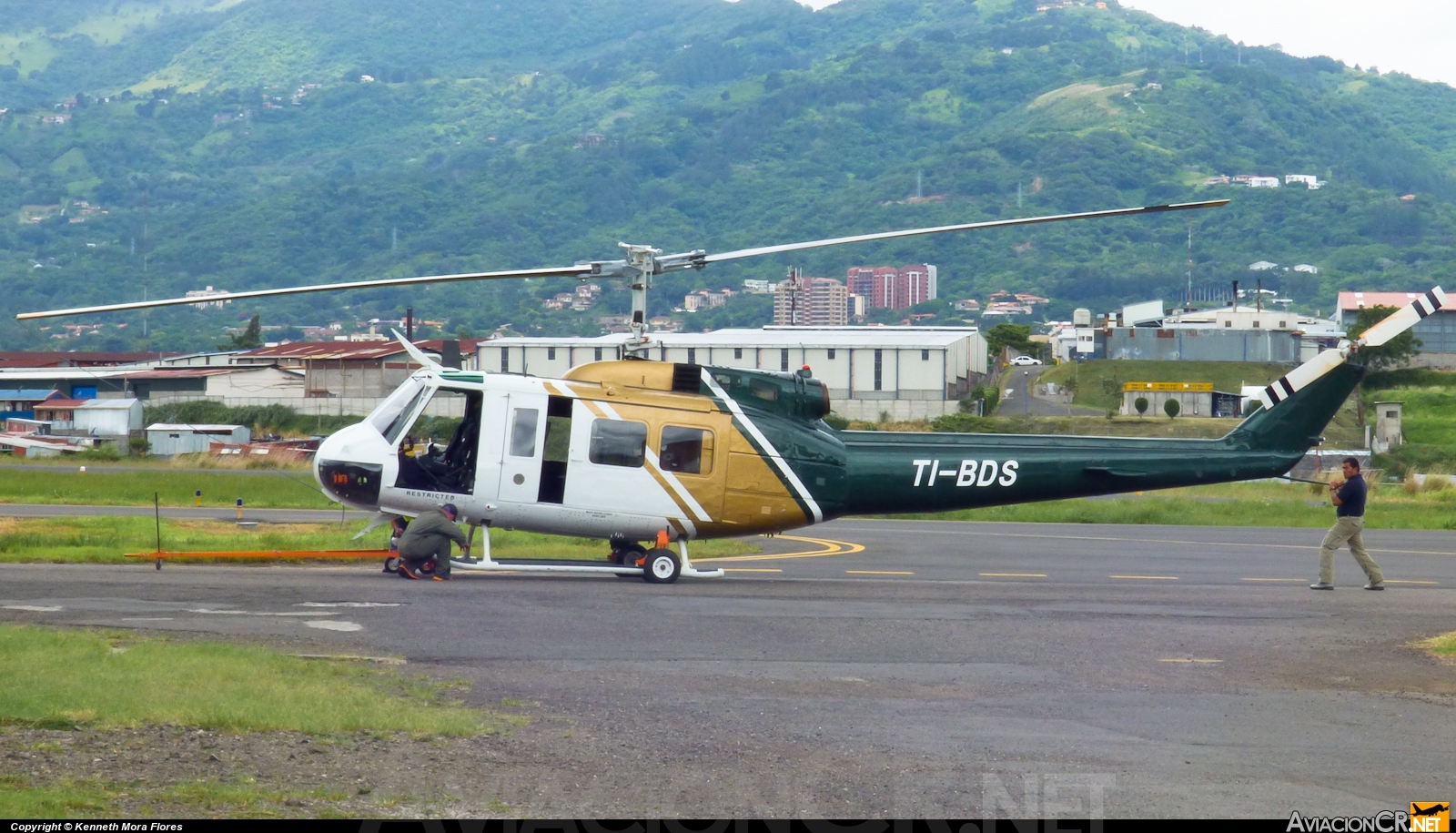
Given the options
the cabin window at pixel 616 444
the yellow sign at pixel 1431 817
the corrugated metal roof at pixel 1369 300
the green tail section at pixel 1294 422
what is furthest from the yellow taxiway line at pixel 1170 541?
the corrugated metal roof at pixel 1369 300

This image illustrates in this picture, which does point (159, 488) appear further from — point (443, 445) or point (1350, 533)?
point (1350, 533)

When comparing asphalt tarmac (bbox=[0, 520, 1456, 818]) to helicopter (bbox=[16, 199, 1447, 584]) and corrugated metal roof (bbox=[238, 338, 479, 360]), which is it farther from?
corrugated metal roof (bbox=[238, 338, 479, 360])

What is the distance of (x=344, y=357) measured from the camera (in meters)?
84.9

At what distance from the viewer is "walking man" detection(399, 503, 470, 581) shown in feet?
57.2

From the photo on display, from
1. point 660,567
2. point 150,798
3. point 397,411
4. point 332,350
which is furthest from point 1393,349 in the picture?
point 150,798

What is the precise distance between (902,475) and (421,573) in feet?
20.5

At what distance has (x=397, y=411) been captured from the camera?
1820cm

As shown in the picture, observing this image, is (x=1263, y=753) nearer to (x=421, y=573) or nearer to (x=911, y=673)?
(x=911, y=673)

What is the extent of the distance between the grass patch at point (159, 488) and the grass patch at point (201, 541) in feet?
15.0

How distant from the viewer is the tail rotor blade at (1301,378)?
62.0 feet

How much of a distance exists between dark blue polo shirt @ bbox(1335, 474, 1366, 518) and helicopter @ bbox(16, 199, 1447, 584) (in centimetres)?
84

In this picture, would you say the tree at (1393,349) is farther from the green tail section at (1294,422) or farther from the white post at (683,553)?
the white post at (683,553)

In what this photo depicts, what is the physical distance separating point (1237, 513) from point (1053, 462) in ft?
52.1

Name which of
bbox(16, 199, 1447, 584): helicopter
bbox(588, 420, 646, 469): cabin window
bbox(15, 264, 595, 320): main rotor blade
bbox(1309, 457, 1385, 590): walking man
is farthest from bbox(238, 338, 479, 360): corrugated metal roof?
bbox(1309, 457, 1385, 590): walking man
